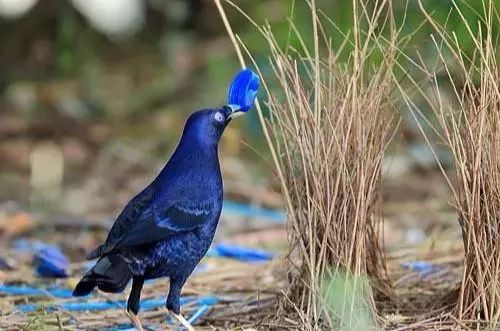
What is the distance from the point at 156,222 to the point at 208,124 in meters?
0.31

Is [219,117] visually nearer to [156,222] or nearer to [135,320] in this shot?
[156,222]

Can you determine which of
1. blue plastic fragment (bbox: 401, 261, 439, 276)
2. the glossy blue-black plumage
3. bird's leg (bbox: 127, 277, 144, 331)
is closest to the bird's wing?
the glossy blue-black plumage

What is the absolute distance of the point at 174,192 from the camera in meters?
3.14

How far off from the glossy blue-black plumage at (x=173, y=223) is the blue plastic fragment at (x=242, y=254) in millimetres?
1442

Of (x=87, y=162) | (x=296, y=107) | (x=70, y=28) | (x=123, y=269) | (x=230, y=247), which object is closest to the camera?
(x=123, y=269)

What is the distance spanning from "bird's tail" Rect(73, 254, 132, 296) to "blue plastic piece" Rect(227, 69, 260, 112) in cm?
53

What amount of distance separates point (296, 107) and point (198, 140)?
11.4 inches

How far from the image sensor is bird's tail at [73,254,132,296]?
3031mm

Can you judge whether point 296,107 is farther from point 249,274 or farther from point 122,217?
point 249,274

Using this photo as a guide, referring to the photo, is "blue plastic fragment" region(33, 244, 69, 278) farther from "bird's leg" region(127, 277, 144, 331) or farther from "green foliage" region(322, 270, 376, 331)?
"green foliage" region(322, 270, 376, 331)

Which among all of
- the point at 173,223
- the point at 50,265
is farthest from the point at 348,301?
the point at 50,265

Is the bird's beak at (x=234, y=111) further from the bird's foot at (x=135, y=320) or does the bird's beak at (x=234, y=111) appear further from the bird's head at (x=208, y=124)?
the bird's foot at (x=135, y=320)

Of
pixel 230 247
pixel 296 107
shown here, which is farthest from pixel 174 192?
pixel 230 247

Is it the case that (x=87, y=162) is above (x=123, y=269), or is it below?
below
